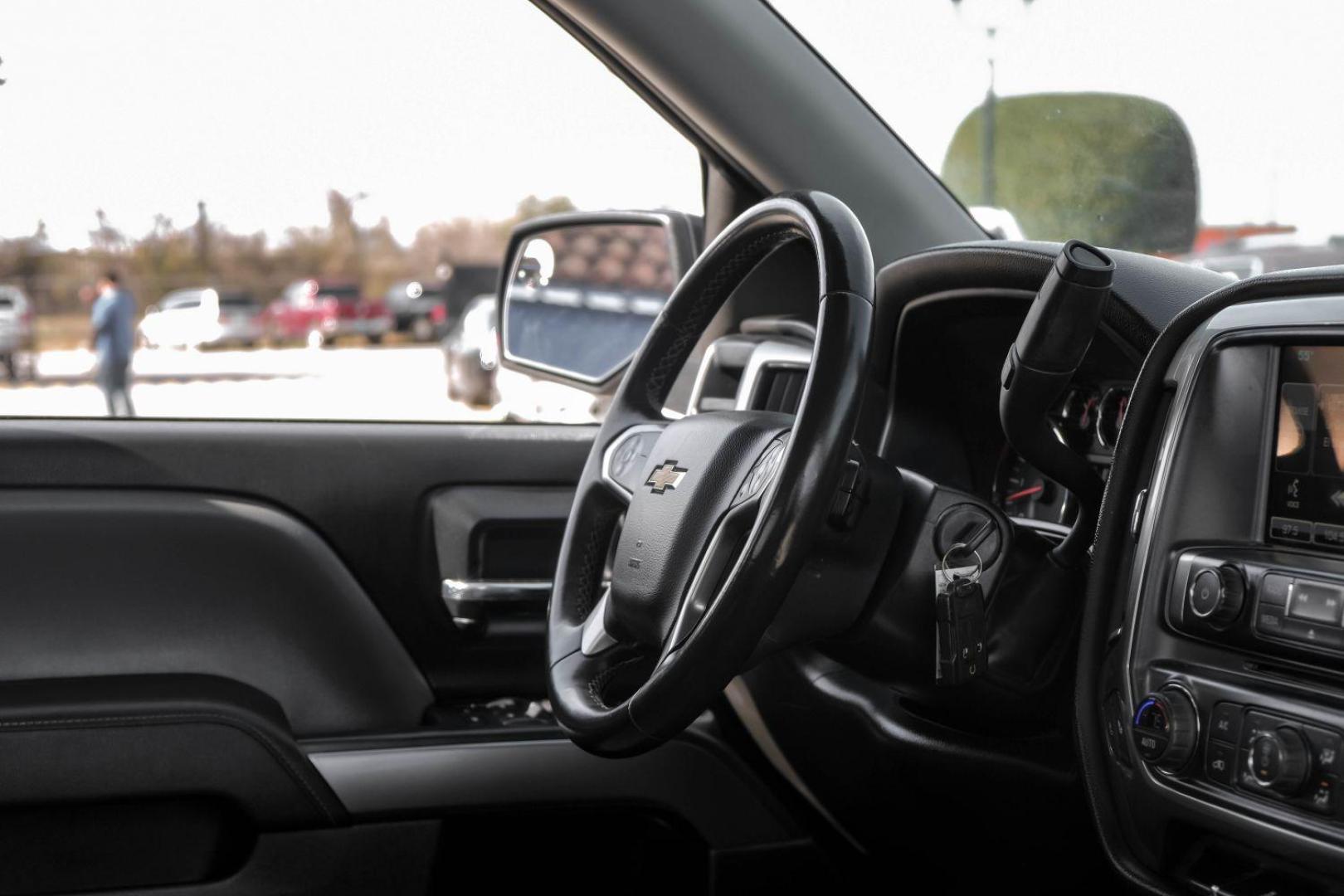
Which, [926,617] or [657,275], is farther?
[657,275]

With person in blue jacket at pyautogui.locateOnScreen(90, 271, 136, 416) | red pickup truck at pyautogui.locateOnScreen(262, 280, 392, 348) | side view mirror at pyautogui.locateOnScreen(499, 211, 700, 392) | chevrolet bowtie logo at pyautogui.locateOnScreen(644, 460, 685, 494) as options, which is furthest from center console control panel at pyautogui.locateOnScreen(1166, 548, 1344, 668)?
red pickup truck at pyautogui.locateOnScreen(262, 280, 392, 348)

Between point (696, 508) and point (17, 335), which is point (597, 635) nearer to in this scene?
point (696, 508)

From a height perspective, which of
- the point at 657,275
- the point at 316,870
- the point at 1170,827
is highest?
the point at 657,275

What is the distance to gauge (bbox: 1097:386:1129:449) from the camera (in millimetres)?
1431

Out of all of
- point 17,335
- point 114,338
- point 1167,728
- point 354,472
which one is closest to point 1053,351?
point 1167,728

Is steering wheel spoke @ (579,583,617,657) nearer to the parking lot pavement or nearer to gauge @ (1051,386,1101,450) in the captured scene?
gauge @ (1051,386,1101,450)

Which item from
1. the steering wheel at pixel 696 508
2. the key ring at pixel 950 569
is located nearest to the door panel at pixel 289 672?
the steering wheel at pixel 696 508

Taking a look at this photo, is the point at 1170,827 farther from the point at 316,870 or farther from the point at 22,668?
the point at 22,668

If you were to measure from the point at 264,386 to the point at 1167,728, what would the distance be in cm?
180

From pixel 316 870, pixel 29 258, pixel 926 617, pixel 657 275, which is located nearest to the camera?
pixel 926 617

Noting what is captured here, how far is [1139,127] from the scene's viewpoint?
1668 mm

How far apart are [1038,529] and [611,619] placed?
474mm

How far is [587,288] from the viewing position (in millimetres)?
2311

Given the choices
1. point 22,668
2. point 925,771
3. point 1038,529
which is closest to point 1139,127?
point 1038,529
